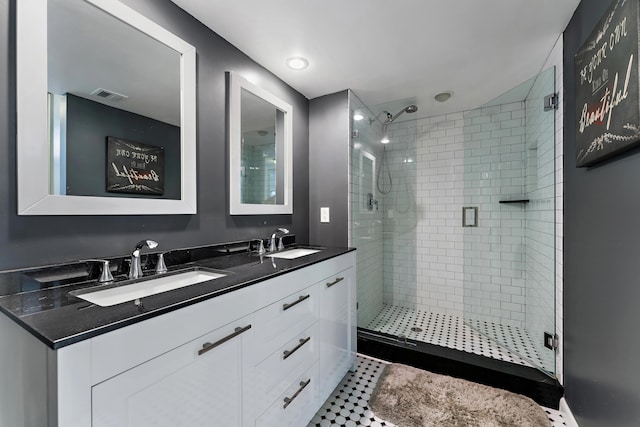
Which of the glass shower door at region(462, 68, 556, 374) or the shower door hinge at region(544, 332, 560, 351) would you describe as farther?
the glass shower door at region(462, 68, 556, 374)

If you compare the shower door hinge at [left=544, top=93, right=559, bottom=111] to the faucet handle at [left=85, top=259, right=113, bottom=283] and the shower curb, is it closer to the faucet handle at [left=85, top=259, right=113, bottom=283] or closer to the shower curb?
the shower curb

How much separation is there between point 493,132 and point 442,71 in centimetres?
104

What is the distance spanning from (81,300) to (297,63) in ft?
6.09

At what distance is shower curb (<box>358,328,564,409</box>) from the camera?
170 cm

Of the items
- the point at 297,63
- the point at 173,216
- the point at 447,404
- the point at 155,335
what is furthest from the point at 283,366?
the point at 297,63

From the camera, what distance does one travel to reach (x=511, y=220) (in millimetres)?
2596

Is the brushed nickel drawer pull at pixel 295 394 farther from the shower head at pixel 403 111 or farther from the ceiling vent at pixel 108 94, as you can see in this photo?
the shower head at pixel 403 111

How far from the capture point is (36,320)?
0.69 meters

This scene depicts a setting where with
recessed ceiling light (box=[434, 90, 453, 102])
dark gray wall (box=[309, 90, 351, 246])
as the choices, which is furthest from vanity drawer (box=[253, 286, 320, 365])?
recessed ceiling light (box=[434, 90, 453, 102])

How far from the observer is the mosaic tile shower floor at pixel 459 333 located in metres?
2.06

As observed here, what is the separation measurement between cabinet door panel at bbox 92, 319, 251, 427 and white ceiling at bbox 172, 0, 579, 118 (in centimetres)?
162

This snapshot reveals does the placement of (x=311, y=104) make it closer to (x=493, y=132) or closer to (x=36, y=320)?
(x=493, y=132)

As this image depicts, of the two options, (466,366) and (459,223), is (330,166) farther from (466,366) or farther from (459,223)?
(466,366)

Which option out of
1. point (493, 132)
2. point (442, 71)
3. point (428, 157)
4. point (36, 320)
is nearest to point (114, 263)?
point (36, 320)
